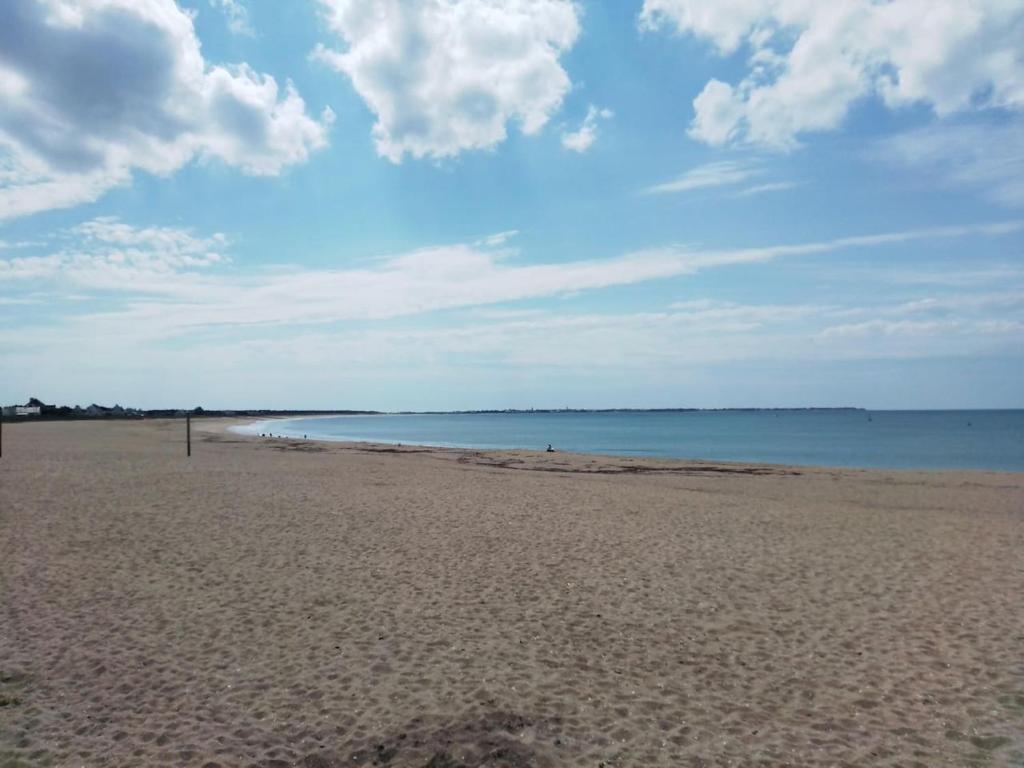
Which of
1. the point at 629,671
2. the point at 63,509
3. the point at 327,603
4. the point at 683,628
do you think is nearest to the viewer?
the point at 629,671

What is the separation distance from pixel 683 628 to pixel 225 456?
3005 centimetres

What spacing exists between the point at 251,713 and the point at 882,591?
29.0ft

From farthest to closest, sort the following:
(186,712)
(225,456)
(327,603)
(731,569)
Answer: (225,456)
(731,569)
(327,603)
(186,712)

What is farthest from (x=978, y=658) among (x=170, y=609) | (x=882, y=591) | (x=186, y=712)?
(x=170, y=609)

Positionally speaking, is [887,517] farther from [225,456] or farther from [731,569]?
[225,456]

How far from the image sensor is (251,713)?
240 inches

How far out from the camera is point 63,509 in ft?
52.0

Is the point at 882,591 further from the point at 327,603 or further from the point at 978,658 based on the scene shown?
the point at 327,603

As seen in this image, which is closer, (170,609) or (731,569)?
(170,609)

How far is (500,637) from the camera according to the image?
8.05 metres

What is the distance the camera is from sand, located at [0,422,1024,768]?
5.70 m


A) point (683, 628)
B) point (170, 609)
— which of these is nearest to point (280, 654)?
point (170, 609)

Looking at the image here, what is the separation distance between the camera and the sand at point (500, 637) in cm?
570

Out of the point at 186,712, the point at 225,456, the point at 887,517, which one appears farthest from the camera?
the point at 225,456
